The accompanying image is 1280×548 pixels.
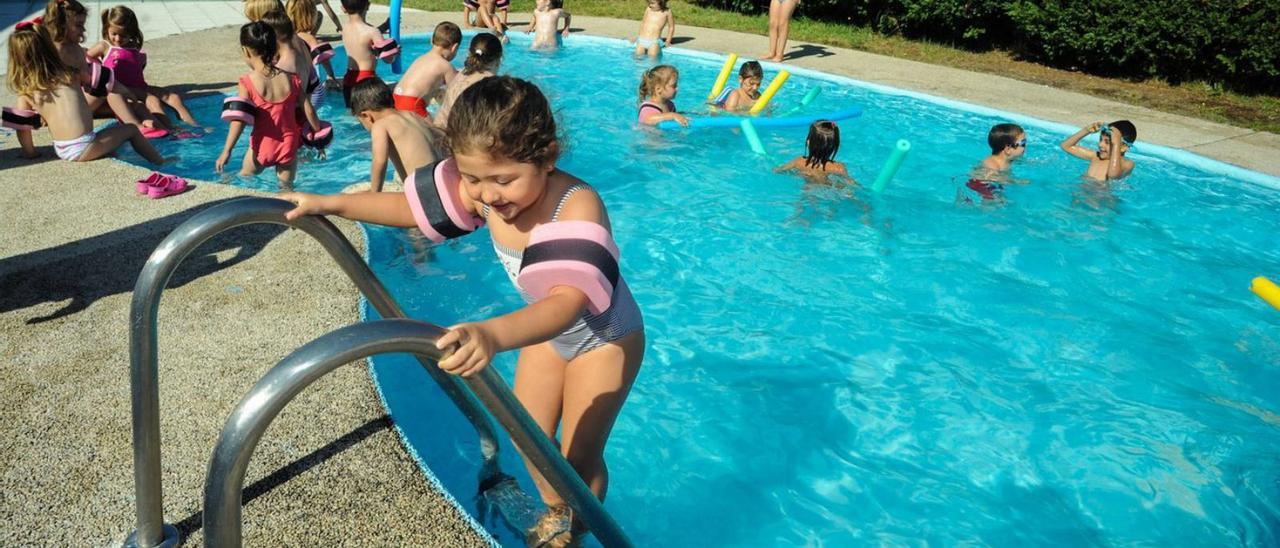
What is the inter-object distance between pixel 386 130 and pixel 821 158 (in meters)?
3.79

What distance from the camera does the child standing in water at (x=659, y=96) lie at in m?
9.26

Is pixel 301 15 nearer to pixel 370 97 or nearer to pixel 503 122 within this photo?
pixel 370 97

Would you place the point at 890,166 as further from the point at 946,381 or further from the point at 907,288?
the point at 946,381

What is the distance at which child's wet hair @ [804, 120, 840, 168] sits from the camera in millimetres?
7691

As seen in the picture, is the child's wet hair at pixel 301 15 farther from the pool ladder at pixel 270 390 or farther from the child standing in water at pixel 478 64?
the pool ladder at pixel 270 390

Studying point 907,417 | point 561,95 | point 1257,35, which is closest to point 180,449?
point 907,417

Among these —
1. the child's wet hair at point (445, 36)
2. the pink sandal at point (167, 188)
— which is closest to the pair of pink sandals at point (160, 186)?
the pink sandal at point (167, 188)

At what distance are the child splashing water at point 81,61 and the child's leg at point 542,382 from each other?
6.89 meters

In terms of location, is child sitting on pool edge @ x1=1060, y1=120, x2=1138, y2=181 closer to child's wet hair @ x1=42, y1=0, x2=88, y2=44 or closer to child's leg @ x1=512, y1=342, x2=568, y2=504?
child's leg @ x1=512, y1=342, x2=568, y2=504

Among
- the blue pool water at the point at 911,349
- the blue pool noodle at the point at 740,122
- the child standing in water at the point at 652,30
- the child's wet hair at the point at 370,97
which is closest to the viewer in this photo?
the blue pool water at the point at 911,349

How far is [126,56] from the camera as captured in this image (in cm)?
874

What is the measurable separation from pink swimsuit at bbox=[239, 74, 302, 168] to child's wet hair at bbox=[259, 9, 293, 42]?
1139mm

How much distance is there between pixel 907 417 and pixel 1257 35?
993 cm

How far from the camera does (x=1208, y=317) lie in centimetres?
647
